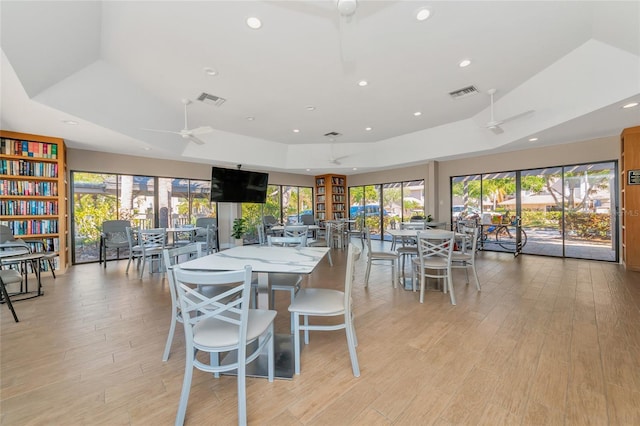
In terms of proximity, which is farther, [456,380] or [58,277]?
[58,277]

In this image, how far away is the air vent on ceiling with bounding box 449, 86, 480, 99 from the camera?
4258 mm

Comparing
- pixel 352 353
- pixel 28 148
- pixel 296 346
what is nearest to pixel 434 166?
pixel 352 353

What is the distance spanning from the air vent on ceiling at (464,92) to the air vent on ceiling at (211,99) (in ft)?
13.3

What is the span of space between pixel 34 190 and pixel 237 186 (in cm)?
411

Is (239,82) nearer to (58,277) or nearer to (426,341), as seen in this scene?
(426,341)

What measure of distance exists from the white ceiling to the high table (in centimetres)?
242

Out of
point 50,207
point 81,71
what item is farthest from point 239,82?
point 50,207

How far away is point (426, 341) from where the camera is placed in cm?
238

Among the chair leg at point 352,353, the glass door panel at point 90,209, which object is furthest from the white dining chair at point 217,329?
the glass door panel at point 90,209

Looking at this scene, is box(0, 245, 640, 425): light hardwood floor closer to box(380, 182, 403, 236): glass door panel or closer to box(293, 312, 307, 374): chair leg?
box(293, 312, 307, 374): chair leg

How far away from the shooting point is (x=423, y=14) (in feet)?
8.52

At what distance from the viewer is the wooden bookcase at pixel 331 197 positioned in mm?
10047

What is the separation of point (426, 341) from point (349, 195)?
860cm

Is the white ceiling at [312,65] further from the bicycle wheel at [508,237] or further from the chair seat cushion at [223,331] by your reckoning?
the chair seat cushion at [223,331]
